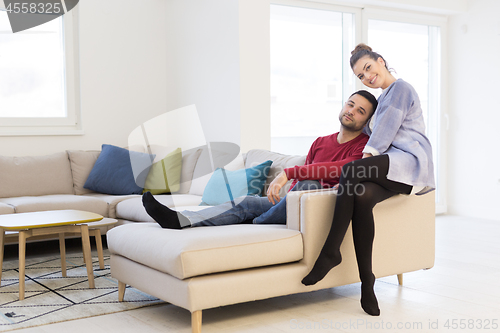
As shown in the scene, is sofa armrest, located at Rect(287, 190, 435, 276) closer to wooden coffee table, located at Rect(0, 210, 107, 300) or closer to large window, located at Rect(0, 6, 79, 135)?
wooden coffee table, located at Rect(0, 210, 107, 300)

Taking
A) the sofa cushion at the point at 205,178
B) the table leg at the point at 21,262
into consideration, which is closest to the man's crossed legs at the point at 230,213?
the table leg at the point at 21,262

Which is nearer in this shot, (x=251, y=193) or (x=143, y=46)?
(x=251, y=193)

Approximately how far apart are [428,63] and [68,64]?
3.90 meters

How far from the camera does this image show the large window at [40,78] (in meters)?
4.66

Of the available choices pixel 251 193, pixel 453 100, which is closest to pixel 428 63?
pixel 453 100

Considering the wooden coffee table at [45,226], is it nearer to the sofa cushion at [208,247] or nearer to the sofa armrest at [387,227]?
the sofa cushion at [208,247]

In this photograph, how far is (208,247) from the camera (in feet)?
7.14

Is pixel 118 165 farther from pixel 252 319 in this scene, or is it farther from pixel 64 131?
pixel 252 319

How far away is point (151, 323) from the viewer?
92.3 inches

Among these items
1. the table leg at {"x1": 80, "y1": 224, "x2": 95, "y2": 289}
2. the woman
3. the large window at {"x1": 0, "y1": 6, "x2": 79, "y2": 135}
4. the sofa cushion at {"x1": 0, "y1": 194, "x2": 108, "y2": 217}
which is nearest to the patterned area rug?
the table leg at {"x1": 80, "y1": 224, "x2": 95, "y2": 289}

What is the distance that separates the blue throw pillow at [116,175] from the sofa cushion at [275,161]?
110 centimetres

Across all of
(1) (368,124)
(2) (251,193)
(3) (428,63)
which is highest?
(3) (428,63)

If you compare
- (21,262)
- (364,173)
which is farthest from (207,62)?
(364,173)

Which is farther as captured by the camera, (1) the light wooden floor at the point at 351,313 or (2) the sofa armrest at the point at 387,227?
(2) the sofa armrest at the point at 387,227
